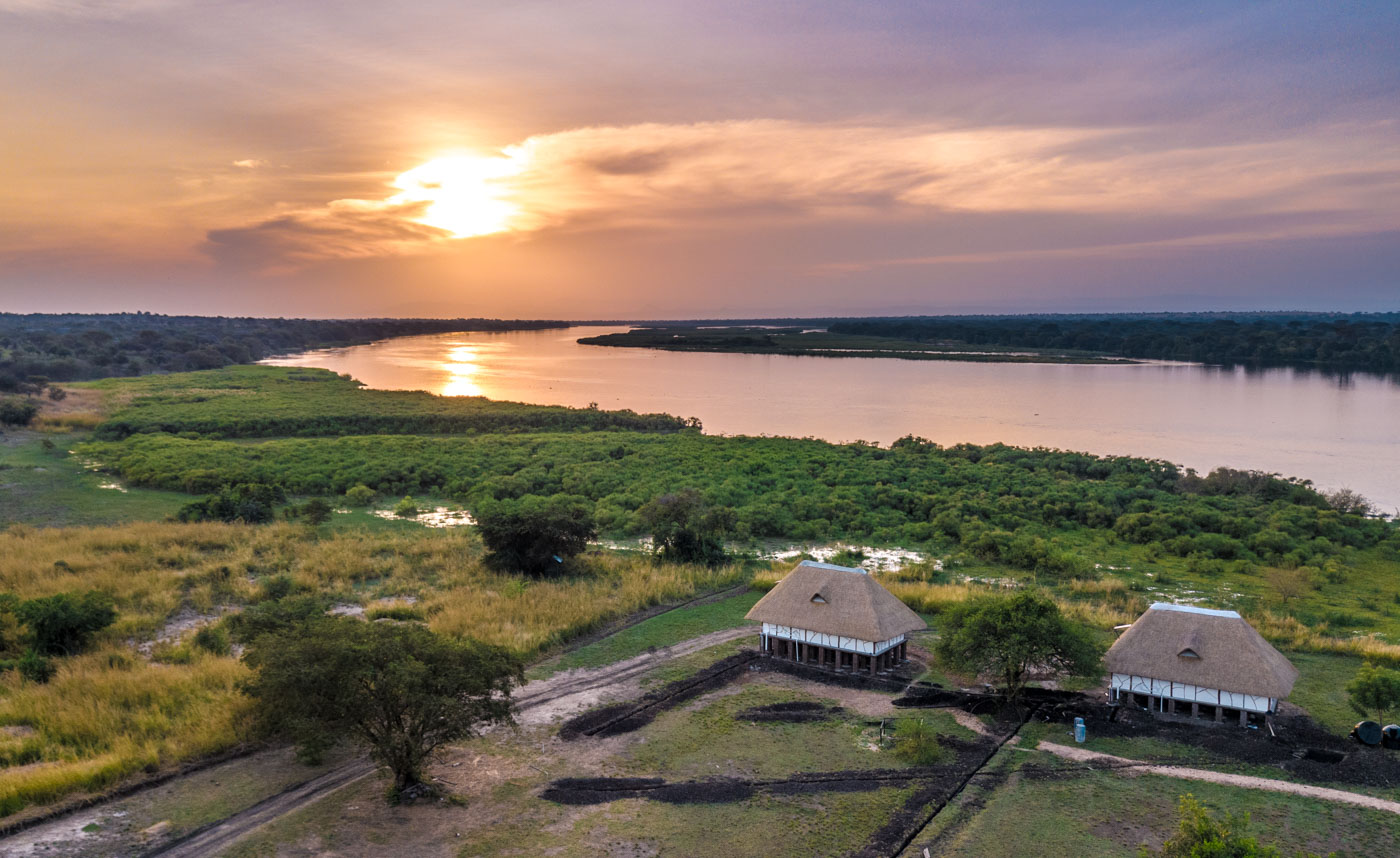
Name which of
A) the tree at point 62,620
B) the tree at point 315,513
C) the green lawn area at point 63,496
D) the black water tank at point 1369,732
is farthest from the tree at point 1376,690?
the green lawn area at point 63,496

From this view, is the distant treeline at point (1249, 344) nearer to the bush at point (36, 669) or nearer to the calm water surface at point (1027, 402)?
the calm water surface at point (1027, 402)

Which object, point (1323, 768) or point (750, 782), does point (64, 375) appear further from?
point (1323, 768)

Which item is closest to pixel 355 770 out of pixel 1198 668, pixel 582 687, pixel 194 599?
pixel 582 687

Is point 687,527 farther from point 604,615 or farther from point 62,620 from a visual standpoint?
point 62,620

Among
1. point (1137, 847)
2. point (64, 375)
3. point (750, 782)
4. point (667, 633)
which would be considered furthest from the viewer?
point (64, 375)

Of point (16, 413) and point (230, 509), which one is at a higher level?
point (16, 413)

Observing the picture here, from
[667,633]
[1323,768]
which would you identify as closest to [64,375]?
[667,633]
